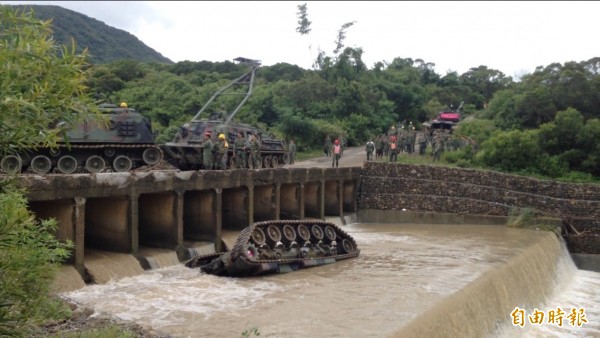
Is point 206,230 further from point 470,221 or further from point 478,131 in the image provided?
point 478,131

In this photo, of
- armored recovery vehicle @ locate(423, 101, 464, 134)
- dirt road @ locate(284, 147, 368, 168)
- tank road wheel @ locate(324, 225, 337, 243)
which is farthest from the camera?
armored recovery vehicle @ locate(423, 101, 464, 134)

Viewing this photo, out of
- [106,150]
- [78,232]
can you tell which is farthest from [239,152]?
[78,232]

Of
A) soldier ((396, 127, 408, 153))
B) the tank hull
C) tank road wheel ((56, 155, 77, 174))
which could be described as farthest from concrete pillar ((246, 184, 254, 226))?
soldier ((396, 127, 408, 153))

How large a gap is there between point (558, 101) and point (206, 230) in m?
25.2

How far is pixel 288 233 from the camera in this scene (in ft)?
54.3

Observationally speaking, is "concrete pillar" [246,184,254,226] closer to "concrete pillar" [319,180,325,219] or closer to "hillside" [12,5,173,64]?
"concrete pillar" [319,180,325,219]

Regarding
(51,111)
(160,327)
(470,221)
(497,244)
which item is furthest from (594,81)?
(51,111)

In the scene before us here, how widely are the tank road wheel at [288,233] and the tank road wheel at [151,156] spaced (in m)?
7.46

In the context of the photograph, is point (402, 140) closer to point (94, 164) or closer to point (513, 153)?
point (513, 153)

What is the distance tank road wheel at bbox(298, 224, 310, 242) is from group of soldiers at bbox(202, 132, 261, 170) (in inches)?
237

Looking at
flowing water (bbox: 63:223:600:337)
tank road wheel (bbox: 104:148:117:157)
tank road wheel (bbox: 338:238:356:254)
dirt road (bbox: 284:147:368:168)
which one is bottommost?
flowing water (bbox: 63:223:600:337)

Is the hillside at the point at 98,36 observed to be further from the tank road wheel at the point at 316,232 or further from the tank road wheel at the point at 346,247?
the tank road wheel at the point at 346,247

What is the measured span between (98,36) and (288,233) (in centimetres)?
9080

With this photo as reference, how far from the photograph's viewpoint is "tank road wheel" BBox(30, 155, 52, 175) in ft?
59.9
